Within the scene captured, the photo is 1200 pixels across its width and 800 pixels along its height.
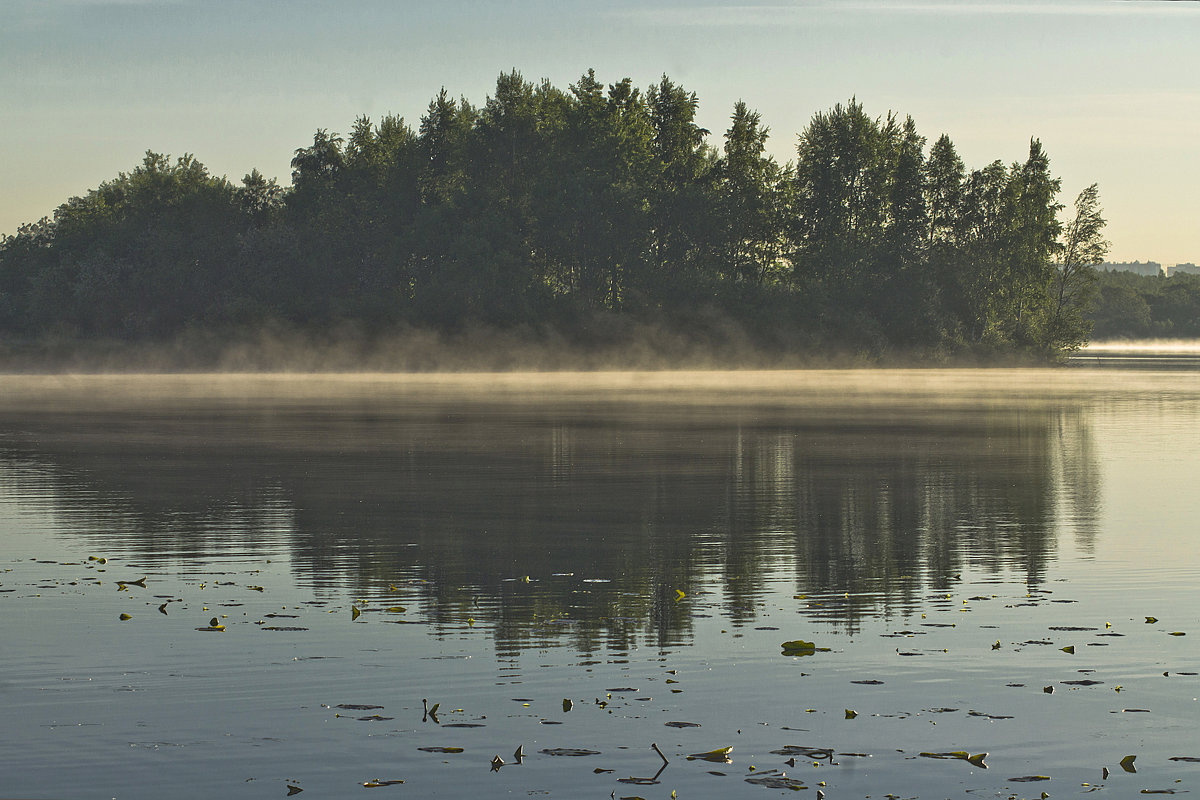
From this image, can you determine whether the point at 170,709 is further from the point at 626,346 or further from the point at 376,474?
the point at 626,346

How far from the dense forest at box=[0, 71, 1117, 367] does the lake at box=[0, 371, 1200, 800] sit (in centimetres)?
7326

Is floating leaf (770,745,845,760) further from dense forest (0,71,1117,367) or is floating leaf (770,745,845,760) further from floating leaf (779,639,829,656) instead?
dense forest (0,71,1117,367)

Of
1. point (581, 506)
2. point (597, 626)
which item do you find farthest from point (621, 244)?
point (597, 626)

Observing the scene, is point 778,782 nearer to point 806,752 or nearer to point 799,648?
point 806,752

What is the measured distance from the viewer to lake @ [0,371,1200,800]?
Result: 768cm

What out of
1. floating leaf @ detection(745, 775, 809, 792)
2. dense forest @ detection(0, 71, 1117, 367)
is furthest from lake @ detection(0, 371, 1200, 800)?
dense forest @ detection(0, 71, 1117, 367)

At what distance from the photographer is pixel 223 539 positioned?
639 inches

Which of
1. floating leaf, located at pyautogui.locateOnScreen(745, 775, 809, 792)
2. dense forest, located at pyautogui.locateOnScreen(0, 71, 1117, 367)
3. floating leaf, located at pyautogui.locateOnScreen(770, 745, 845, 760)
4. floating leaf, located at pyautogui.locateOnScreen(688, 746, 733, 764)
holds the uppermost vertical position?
dense forest, located at pyautogui.locateOnScreen(0, 71, 1117, 367)

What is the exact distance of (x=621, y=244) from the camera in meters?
101

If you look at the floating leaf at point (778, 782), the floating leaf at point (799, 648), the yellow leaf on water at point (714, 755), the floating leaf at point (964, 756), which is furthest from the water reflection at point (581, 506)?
the floating leaf at point (964, 756)

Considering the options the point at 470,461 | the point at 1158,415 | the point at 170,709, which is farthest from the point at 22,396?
the point at 170,709

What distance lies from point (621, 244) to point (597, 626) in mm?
90640

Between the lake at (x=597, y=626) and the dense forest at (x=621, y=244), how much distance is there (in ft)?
240

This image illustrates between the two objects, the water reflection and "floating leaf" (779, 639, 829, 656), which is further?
the water reflection
